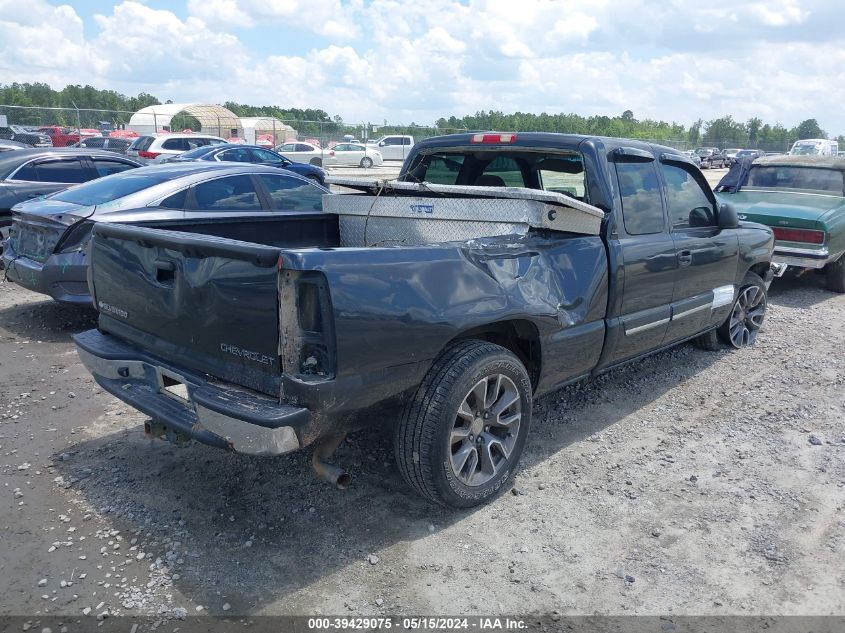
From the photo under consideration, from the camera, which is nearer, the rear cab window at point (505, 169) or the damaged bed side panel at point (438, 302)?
the damaged bed side panel at point (438, 302)

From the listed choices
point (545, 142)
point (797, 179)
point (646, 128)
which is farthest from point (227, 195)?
point (646, 128)

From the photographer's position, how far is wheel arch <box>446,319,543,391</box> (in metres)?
3.68

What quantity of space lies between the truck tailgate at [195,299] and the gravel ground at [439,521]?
0.85m

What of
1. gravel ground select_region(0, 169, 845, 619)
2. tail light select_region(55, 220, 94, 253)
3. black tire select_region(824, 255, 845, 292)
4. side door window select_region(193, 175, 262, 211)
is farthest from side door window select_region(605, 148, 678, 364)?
black tire select_region(824, 255, 845, 292)

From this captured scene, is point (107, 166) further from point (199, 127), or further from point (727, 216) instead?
point (199, 127)

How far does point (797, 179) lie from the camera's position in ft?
32.6

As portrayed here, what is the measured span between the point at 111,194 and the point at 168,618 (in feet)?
16.7

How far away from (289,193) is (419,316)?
491 centimetres

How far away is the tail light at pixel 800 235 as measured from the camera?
8.34 m

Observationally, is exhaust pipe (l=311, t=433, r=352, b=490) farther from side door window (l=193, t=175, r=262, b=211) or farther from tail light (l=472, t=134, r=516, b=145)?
side door window (l=193, t=175, r=262, b=211)

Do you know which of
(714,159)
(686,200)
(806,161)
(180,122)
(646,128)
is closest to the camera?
(686,200)

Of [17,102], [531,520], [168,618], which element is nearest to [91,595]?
[168,618]

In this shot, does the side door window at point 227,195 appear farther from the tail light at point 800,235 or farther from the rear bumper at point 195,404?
the tail light at point 800,235

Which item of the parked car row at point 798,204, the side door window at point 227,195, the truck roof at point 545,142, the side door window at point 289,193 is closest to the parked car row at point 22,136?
the side door window at point 289,193
